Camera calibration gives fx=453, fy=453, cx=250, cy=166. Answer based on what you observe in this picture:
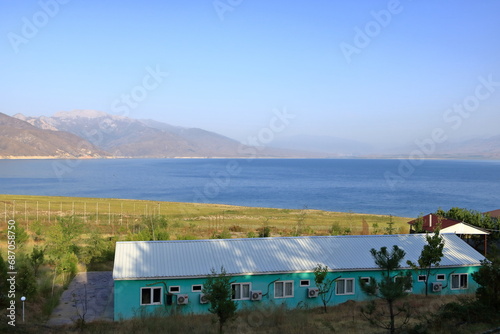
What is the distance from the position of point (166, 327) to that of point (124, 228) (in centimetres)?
2457

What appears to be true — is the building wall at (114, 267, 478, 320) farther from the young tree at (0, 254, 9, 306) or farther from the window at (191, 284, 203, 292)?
the young tree at (0, 254, 9, 306)

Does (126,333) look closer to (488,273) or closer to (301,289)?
(301,289)

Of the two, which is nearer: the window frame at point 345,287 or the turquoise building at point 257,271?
the turquoise building at point 257,271

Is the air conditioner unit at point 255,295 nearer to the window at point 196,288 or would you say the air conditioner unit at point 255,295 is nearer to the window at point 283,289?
the window at point 283,289

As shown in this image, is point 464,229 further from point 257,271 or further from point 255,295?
point 255,295

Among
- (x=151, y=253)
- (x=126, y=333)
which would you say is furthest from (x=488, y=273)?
(x=151, y=253)

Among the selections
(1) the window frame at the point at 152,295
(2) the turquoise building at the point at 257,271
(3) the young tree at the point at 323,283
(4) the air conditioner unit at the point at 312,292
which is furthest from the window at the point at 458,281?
(1) the window frame at the point at 152,295

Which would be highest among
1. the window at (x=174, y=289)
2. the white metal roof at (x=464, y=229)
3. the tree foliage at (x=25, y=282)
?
the white metal roof at (x=464, y=229)

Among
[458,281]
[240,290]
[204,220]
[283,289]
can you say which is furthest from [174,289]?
[204,220]

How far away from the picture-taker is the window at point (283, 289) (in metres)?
18.1

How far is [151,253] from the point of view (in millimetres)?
18500

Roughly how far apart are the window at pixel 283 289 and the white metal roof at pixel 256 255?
1.99 feet

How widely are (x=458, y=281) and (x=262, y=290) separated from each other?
29.6ft

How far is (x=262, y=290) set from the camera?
17.9 m
